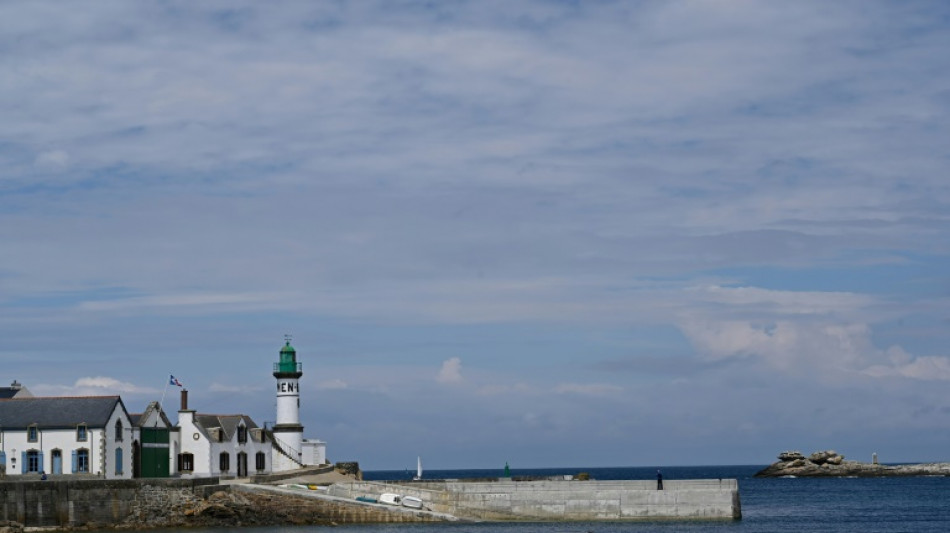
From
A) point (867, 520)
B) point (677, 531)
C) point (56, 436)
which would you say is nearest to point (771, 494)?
point (867, 520)

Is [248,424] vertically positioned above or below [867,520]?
above

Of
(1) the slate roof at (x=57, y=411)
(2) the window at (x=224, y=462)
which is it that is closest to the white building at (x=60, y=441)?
(1) the slate roof at (x=57, y=411)

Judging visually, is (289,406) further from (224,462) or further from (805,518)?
(805,518)

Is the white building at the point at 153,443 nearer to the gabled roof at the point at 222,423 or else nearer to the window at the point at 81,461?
the gabled roof at the point at 222,423

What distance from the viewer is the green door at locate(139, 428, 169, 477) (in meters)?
73.9

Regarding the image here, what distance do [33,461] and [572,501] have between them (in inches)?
1141

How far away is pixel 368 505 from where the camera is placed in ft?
217

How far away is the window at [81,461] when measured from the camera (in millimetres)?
68938

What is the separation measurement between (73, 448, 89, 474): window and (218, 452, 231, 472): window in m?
10.9

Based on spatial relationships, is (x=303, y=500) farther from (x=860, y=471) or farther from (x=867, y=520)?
(x=860, y=471)

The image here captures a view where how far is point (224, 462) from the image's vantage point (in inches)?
3110

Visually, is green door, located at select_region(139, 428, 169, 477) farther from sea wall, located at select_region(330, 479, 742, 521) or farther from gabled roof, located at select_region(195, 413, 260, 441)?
sea wall, located at select_region(330, 479, 742, 521)

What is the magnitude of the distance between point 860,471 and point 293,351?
332ft

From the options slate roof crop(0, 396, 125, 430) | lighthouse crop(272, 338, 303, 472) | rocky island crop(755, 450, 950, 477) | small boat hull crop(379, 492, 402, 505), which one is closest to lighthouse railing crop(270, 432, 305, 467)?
lighthouse crop(272, 338, 303, 472)
